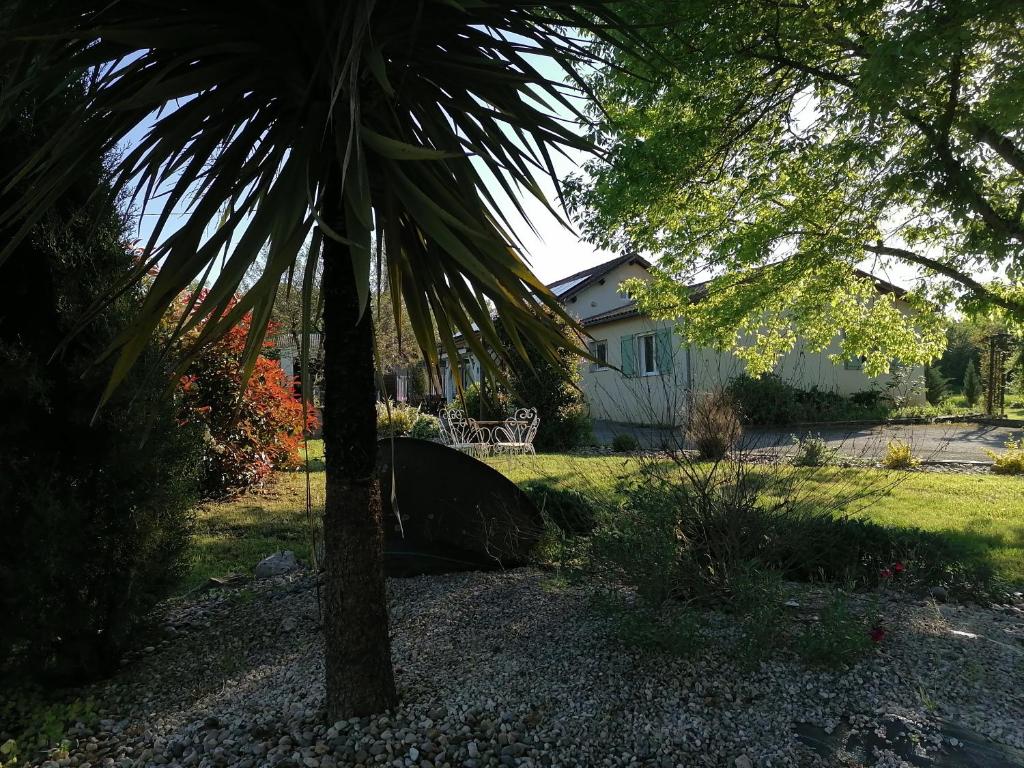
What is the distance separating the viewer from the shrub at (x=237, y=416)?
8.22 m

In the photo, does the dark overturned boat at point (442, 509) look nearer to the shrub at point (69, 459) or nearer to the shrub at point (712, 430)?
the shrub at point (712, 430)

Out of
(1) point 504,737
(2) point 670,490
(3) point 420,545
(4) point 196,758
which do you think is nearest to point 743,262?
(2) point 670,490

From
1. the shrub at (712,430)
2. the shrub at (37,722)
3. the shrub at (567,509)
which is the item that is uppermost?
the shrub at (712,430)

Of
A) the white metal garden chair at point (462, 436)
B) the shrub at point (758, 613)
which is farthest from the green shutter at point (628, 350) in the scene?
the shrub at point (758, 613)

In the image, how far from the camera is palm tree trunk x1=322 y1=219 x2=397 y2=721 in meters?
2.44

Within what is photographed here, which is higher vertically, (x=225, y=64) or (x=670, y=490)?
(x=225, y=64)

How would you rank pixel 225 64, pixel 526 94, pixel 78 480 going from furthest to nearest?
pixel 78 480 < pixel 526 94 < pixel 225 64

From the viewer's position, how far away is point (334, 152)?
2352 mm

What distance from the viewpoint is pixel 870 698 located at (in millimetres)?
2627

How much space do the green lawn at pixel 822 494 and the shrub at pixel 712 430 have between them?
532 millimetres

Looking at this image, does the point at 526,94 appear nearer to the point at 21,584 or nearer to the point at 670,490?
the point at 670,490

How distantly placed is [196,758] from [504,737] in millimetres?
1129

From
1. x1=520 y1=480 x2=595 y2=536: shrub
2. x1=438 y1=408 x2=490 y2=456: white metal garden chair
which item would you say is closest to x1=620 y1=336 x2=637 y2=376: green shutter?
x1=438 y1=408 x2=490 y2=456: white metal garden chair

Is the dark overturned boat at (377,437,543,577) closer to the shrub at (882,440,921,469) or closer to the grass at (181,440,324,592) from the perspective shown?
the grass at (181,440,324,592)
